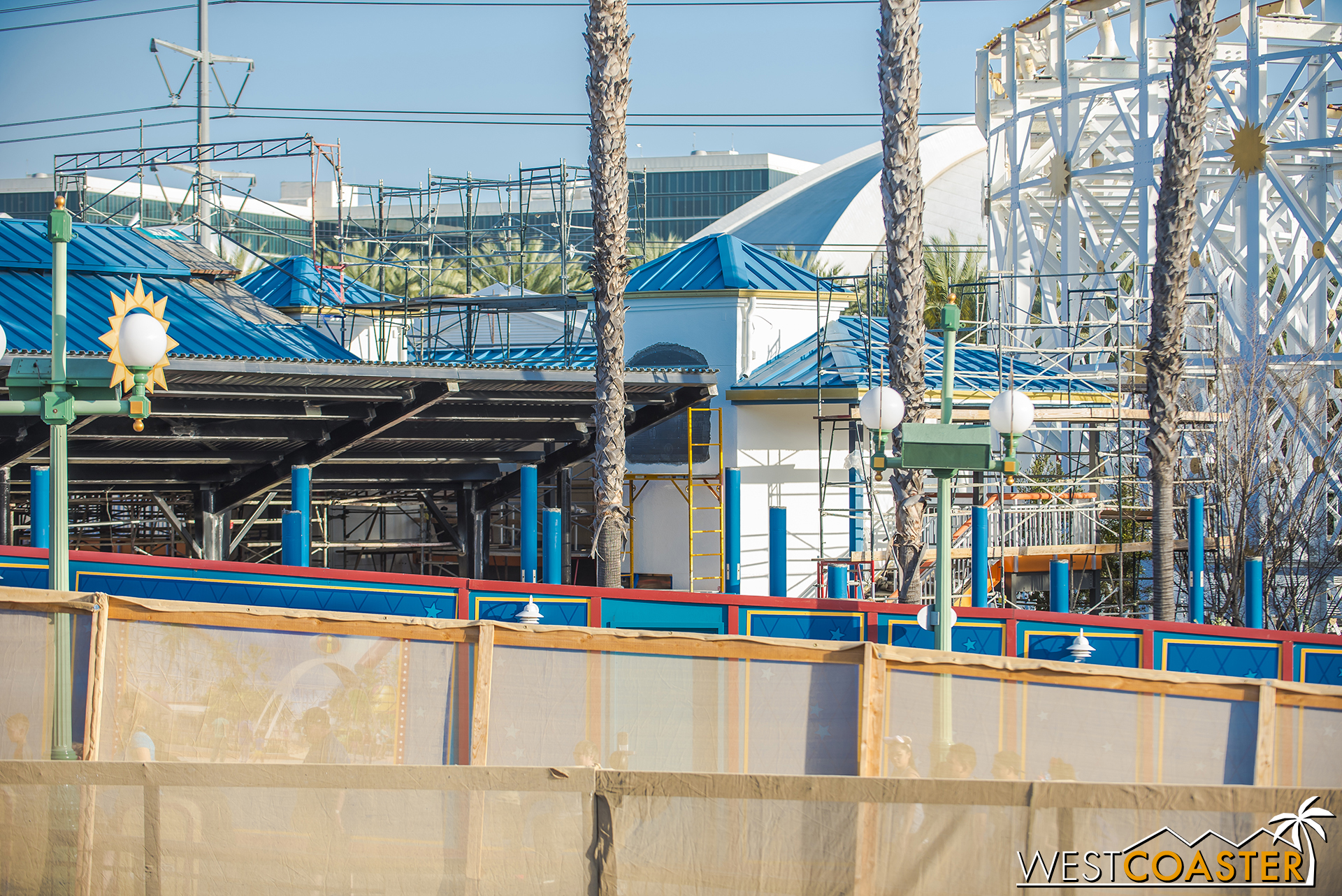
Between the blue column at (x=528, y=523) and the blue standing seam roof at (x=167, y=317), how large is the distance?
422 centimetres

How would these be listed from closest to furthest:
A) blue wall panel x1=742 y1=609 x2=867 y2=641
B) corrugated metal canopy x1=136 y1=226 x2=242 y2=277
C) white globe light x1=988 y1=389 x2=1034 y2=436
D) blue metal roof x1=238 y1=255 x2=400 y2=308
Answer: white globe light x1=988 y1=389 x2=1034 y2=436 < blue wall panel x1=742 y1=609 x2=867 y2=641 < corrugated metal canopy x1=136 y1=226 x2=242 y2=277 < blue metal roof x1=238 y1=255 x2=400 y2=308

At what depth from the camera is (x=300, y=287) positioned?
31.9m

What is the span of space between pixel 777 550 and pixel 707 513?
22.7 ft

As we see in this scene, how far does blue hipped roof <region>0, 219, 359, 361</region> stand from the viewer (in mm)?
18922

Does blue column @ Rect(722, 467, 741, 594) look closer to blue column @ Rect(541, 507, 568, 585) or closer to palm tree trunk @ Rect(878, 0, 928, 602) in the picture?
blue column @ Rect(541, 507, 568, 585)

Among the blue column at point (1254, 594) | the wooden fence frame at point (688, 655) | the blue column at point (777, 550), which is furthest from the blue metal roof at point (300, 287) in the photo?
the wooden fence frame at point (688, 655)

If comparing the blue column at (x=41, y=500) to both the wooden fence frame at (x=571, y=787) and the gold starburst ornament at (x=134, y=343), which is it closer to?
the gold starburst ornament at (x=134, y=343)

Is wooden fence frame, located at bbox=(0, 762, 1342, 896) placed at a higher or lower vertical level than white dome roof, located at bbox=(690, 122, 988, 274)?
lower

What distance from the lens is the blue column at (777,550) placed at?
17781 mm

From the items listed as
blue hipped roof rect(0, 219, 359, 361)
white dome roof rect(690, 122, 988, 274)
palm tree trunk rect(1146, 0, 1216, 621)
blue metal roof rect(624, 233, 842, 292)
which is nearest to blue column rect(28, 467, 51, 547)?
blue hipped roof rect(0, 219, 359, 361)

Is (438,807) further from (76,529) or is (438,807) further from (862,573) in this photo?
(76,529)

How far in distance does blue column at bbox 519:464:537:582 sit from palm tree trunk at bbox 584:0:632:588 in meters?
1.06

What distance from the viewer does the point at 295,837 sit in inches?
247

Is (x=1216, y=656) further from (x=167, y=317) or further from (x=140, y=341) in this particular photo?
(x=167, y=317)
